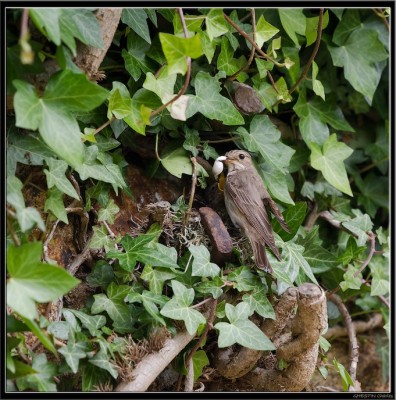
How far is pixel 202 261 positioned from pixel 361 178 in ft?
5.45

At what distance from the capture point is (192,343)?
298 centimetres

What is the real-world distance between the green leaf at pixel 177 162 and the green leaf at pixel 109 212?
0.35 metres

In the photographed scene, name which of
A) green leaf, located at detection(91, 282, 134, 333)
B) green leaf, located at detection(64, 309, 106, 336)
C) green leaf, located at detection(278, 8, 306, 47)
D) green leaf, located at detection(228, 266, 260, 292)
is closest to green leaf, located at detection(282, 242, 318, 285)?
green leaf, located at detection(228, 266, 260, 292)

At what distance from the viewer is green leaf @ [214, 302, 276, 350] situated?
2.81 metres

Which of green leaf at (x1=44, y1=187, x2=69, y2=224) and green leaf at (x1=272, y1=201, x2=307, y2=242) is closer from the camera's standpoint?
green leaf at (x1=44, y1=187, x2=69, y2=224)

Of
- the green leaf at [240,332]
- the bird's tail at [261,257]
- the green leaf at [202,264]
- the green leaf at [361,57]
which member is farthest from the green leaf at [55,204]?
the green leaf at [361,57]

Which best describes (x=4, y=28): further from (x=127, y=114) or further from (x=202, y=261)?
(x=202, y=261)

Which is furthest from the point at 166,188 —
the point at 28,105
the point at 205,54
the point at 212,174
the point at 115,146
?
the point at 28,105

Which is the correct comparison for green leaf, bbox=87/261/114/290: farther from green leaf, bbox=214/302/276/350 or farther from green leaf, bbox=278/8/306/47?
green leaf, bbox=278/8/306/47

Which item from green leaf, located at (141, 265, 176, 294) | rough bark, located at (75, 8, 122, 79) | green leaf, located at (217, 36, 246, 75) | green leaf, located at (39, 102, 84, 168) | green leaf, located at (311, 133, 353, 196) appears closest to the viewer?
green leaf, located at (39, 102, 84, 168)

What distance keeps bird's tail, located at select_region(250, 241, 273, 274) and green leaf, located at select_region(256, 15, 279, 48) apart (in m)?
0.98

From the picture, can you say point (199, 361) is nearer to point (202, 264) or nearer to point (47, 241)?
point (202, 264)

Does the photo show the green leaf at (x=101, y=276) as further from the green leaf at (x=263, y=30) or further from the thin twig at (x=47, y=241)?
the green leaf at (x=263, y=30)

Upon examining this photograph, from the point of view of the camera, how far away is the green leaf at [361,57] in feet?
12.1
